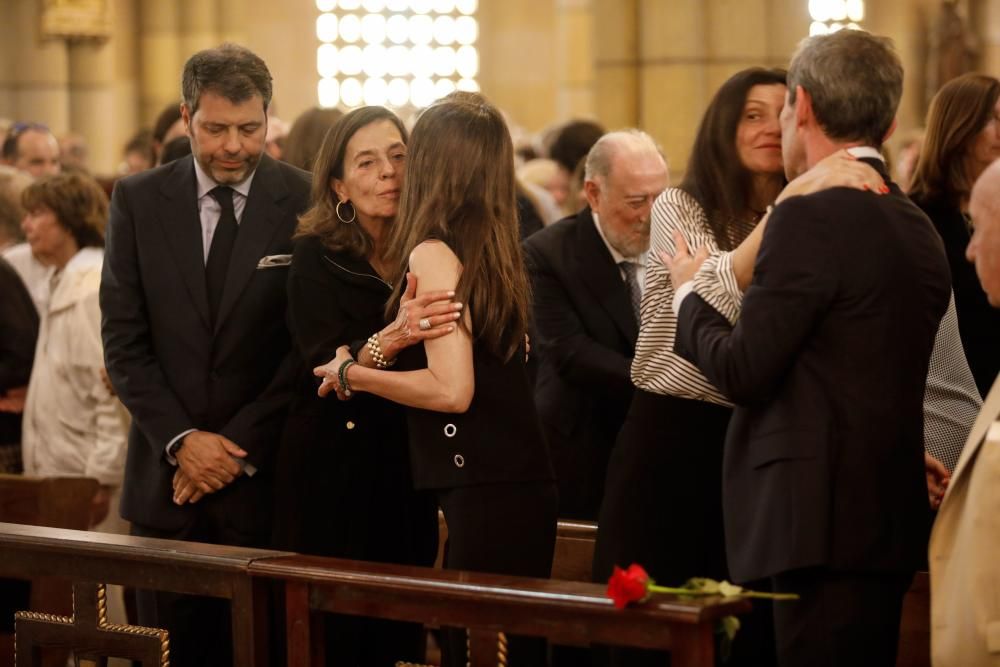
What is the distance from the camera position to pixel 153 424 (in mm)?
4285

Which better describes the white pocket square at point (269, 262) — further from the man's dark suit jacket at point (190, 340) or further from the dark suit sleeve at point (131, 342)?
the dark suit sleeve at point (131, 342)

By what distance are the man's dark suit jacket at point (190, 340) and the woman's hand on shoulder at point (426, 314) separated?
0.67 meters

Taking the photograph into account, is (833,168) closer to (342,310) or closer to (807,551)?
(807,551)

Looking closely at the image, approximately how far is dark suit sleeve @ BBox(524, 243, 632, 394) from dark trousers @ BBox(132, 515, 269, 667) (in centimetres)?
108

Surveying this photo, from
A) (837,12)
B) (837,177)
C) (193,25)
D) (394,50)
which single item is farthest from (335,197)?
(394,50)

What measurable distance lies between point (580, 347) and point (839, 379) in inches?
60.9

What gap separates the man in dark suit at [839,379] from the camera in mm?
3277

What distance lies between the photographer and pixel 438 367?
3752 mm

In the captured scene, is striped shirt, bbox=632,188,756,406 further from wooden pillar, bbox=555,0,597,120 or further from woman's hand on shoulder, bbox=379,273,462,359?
wooden pillar, bbox=555,0,597,120

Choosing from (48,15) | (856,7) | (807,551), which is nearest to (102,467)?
(807,551)

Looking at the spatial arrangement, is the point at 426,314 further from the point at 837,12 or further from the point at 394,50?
the point at 394,50

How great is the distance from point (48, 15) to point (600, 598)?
14532 mm

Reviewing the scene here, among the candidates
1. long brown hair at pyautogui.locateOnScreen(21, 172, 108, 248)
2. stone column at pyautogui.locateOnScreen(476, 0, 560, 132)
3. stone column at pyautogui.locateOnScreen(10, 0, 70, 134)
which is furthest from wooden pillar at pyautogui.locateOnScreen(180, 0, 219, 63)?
long brown hair at pyautogui.locateOnScreen(21, 172, 108, 248)

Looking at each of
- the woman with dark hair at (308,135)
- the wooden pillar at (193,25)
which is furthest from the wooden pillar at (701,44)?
the wooden pillar at (193,25)
